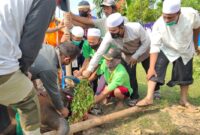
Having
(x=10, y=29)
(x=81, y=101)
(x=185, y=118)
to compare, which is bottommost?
(x=185, y=118)

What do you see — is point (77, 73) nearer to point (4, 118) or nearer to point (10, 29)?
point (4, 118)

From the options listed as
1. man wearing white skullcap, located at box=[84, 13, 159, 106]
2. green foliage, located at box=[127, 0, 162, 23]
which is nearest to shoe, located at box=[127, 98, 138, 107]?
man wearing white skullcap, located at box=[84, 13, 159, 106]

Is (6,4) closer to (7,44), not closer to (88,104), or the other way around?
(7,44)

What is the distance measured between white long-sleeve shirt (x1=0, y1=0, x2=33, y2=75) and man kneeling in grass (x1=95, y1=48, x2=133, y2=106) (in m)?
2.86

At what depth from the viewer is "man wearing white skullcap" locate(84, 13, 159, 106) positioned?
232 inches

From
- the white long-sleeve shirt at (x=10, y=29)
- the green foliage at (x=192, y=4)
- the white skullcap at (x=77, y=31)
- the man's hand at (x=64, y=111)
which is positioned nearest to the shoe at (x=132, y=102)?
the white skullcap at (x=77, y=31)

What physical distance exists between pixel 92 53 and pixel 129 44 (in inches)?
30.1

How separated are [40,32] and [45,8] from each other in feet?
0.67

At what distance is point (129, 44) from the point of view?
6.16m

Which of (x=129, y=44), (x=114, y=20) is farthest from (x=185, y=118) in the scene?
(x=114, y=20)

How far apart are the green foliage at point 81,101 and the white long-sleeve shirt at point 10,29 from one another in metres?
2.09

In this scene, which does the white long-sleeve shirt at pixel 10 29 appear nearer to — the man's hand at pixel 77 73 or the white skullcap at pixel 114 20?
the white skullcap at pixel 114 20

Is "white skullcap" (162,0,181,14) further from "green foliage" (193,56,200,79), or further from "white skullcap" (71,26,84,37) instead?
"green foliage" (193,56,200,79)

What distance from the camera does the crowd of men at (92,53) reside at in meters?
3.02
